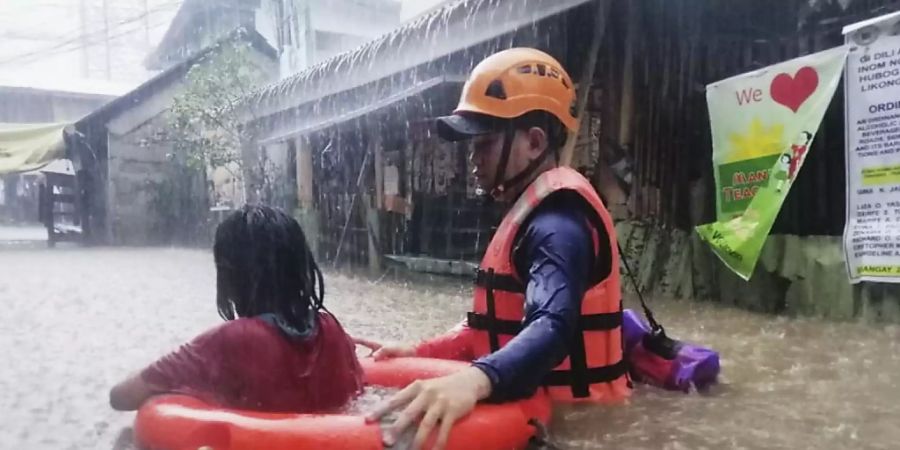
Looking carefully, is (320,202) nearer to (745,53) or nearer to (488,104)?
(745,53)

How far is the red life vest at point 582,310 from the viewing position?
256 cm

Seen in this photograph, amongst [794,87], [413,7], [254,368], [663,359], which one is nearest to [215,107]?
[413,7]

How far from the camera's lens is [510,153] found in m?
2.64

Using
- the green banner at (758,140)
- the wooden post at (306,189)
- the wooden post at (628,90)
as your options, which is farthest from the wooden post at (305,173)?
the green banner at (758,140)

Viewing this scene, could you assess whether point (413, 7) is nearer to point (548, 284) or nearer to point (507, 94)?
point (507, 94)

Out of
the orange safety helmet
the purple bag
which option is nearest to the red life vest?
the orange safety helmet

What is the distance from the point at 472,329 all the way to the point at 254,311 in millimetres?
799

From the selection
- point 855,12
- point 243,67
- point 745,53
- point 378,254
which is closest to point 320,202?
point 378,254

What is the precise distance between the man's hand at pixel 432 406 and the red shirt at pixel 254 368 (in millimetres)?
538

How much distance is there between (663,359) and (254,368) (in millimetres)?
1639

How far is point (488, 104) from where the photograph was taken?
8.42ft

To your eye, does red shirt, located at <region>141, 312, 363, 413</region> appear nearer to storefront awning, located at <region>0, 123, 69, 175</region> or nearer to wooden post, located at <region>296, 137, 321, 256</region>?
wooden post, located at <region>296, 137, 321, 256</region>

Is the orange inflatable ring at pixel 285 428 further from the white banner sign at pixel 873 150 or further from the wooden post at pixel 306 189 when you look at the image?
the wooden post at pixel 306 189

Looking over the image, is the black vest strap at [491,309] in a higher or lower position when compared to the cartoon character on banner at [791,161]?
lower
